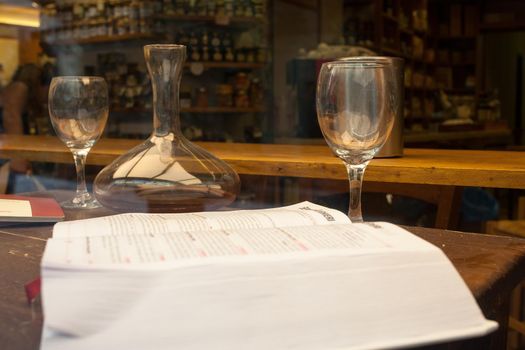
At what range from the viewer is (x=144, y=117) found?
3490 millimetres

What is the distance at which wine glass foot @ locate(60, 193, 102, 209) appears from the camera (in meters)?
0.99

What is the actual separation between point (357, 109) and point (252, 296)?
1.23ft

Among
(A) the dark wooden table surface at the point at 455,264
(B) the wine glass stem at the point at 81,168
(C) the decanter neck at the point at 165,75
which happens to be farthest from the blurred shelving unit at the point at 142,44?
(A) the dark wooden table surface at the point at 455,264

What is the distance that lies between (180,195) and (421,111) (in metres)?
4.28

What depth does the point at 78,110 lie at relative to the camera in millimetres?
978

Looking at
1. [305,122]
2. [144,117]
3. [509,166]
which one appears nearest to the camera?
[509,166]

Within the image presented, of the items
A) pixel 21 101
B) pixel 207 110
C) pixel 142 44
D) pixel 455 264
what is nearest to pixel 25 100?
pixel 21 101

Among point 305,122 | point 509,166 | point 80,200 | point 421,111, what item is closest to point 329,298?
point 80,200

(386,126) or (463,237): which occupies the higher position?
(386,126)

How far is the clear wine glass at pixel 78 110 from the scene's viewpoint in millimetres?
979

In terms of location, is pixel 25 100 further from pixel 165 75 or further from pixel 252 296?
pixel 252 296

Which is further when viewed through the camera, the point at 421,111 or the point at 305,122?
the point at 421,111

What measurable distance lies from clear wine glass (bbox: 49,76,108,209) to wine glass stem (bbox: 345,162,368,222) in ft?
1.36

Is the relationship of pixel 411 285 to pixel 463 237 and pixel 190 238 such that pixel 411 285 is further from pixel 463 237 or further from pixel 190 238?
pixel 463 237
